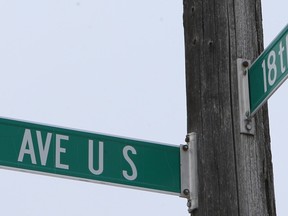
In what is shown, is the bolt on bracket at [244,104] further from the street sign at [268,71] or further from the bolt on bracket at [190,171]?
the bolt on bracket at [190,171]

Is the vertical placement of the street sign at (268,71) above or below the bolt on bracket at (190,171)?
above

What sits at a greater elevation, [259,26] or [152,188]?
[259,26]

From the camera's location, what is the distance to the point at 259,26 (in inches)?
191

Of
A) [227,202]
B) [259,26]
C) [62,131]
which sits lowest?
[227,202]

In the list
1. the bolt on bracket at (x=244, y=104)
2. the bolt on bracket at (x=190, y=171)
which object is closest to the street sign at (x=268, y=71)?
the bolt on bracket at (x=244, y=104)

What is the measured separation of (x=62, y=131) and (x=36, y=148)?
0.48 ft

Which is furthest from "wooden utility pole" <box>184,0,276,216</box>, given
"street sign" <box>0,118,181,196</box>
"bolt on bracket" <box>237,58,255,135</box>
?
"street sign" <box>0,118,181,196</box>

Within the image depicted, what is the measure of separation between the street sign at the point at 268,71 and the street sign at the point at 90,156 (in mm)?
431

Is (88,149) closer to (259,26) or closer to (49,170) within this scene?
(49,170)

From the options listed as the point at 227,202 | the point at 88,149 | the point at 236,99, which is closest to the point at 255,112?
the point at 236,99

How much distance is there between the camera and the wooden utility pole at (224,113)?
4449 millimetres

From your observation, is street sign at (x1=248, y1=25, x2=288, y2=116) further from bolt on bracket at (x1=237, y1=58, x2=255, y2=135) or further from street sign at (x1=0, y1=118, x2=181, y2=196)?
street sign at (x1=0, y1=118, x2=181, y2=196)

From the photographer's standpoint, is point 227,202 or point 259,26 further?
point 259,26

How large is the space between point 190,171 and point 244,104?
373 mm
